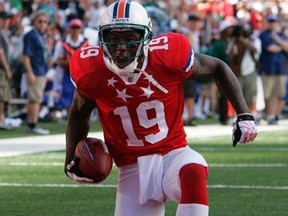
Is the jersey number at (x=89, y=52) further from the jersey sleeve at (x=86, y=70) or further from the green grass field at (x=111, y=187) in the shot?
the green grass field at (x=111, y=187)

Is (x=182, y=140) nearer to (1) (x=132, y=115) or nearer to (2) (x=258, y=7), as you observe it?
(1) (x=132, y=115)

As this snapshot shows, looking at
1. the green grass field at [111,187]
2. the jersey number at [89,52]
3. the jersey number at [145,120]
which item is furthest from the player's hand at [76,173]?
the green grass field at [111,187]

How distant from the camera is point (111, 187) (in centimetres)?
898

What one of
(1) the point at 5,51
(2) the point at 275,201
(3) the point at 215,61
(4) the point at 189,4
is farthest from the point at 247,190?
Answer: (4) the point at 189,4

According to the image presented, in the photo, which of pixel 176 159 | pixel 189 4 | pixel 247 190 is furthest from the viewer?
pixel 189 4

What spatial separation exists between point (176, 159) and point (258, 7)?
810 inches

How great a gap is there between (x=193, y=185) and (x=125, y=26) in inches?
35.9

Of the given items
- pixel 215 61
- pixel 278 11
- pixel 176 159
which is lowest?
pixel 278 11

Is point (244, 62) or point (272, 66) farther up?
point (244, 62)

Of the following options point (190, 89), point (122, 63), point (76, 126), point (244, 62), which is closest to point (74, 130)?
point (76, 126)

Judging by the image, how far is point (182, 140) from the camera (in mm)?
5734

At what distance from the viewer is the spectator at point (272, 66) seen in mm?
18344

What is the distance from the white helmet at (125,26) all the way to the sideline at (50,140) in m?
6.43

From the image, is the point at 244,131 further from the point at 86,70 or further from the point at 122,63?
the point at 86,70
